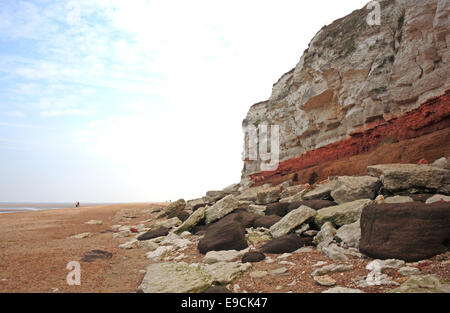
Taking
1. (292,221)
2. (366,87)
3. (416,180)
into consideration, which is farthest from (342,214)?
(366,87)

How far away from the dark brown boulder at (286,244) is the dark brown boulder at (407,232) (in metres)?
1.50

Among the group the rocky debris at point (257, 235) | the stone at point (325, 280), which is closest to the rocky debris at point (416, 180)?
the rocky debris at point (257, 235)

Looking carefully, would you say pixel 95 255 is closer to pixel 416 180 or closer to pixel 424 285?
pixel 424 285

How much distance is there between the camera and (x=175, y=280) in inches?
170

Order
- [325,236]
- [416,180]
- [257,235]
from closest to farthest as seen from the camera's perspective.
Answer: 1. [325,236]
2. [416,180]
3. [257,235]

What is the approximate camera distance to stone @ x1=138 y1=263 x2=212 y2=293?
398cm

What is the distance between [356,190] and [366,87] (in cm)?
1120

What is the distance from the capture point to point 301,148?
23.6 metres

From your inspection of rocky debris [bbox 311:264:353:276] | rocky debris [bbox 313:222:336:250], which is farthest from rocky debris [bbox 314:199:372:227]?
rocky debris [bbox 311:264:353:276]

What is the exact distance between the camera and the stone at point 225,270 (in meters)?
4.34

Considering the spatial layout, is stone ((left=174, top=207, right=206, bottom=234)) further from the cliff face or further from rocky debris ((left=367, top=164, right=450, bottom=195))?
the cliff face
